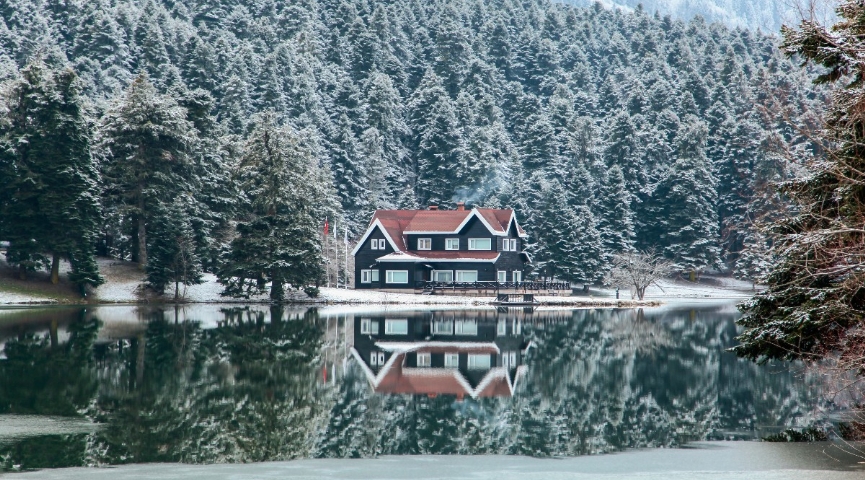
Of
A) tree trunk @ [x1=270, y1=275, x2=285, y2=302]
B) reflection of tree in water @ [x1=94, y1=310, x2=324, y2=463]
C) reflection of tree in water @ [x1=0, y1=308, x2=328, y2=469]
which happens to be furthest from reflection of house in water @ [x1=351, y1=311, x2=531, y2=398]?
tree trunk @ [x1=270, y1=275, x2=285, y2=302]

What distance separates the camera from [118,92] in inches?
3487

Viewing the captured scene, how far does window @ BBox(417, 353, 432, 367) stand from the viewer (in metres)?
32.2

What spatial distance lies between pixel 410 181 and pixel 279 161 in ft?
165

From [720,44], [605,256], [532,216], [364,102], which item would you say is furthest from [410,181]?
[720,44]

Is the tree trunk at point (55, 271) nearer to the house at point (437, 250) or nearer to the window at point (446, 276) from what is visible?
the house at point (437, 250)

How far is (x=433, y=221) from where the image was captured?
8125 centimetres

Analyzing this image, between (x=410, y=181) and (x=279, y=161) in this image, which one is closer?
(x=279, y=161)

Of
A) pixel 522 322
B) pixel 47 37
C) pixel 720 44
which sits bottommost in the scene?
pixel 522 322

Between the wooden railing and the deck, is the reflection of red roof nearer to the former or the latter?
the wooden railing

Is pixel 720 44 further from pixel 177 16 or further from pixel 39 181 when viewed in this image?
pixel 39 181

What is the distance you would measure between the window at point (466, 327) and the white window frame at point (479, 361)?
30.5 ft

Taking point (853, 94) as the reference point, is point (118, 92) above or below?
above

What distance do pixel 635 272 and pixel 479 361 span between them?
4912cm

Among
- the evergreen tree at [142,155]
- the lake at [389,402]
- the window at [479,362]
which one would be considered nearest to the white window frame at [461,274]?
the evergreen tree at [142,155]
